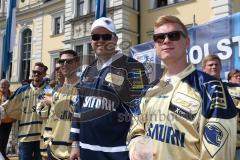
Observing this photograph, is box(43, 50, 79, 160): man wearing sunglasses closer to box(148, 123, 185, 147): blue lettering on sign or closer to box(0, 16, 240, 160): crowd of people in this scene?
box(0, 16, 240, 160): crowd of people

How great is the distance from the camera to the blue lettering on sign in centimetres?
223

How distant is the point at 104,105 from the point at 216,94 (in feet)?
3.57

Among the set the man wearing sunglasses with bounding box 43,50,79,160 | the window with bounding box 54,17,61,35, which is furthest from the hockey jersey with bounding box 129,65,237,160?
the window with bounding box 54,17,61,35

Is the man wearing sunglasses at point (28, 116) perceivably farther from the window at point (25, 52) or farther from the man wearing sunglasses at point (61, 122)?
the window at point (25, 52)

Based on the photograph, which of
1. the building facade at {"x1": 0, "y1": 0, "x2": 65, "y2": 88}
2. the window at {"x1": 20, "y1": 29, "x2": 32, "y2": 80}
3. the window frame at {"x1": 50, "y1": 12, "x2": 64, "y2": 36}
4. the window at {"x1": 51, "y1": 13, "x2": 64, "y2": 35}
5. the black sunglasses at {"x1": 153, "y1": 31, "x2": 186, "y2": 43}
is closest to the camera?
the black sunglasses at {"x1": 153, "y1": 31, "x2": 186, "y2": 43}

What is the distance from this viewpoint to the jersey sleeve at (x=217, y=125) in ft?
6.79

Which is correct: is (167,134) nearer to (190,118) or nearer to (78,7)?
(190,118)

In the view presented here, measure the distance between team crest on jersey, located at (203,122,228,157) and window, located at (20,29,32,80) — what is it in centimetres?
3024

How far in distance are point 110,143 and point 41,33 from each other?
28.0m

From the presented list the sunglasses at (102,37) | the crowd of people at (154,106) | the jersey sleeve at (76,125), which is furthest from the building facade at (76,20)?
the crowd of people at (154,106)

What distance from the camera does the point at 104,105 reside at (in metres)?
3.04

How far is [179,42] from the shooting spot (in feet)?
8.04

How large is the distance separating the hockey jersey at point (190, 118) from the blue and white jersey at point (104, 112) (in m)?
0.34

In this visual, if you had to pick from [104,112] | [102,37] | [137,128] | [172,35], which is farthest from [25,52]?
[172,35]
